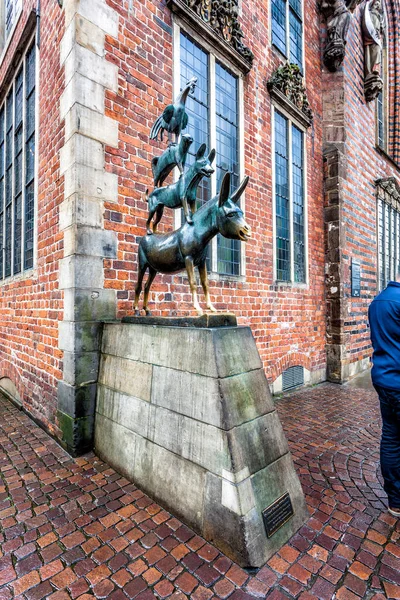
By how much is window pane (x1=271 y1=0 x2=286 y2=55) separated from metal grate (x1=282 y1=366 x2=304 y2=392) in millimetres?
6502

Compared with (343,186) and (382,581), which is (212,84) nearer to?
(343,186)

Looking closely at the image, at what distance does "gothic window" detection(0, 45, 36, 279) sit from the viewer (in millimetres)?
5099

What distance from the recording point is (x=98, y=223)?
3.58 m

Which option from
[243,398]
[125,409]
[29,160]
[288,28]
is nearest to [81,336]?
[125,409]

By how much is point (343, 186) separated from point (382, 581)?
24.8ft

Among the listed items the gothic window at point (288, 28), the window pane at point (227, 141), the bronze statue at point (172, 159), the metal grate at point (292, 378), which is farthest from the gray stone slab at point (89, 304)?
the gothic window at point (288, 28)

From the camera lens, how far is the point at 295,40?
23.7 ft

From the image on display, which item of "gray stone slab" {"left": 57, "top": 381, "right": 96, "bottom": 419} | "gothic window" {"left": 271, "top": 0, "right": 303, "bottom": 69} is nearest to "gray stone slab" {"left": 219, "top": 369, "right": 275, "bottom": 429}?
"gray stone slab" {"left": 57, "top": 381, "right": 96, "bottom": 419}

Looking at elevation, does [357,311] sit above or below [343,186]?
below

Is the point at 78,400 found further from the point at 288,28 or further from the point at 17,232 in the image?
the point at 288,28

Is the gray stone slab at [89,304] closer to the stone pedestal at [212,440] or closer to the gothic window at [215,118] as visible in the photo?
the stone pedestal at [212,440]

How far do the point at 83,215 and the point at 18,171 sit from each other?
3.22m

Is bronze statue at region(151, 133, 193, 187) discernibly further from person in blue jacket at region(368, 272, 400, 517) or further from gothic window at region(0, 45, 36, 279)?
gothic window at region(0, 45, 36, 279)

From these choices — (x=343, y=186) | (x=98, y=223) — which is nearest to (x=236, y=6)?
(x=343, y=186)
